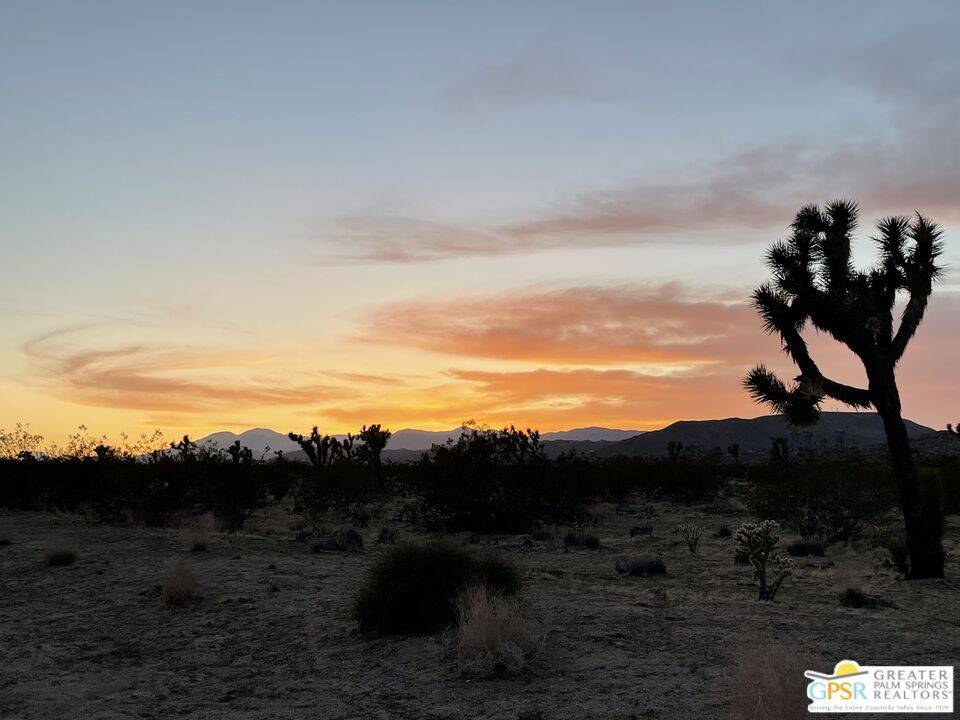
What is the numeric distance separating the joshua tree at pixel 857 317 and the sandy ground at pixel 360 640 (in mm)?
1419

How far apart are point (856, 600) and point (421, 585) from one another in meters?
6.53

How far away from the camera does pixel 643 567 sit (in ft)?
48.2

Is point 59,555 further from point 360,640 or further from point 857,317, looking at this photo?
point 857,317

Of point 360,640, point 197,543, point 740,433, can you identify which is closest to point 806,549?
point 360,640

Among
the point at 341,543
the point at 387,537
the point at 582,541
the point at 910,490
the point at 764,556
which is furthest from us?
the point at 387,537

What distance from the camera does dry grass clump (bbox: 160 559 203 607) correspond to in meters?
11.5

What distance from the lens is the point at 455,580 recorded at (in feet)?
32.8

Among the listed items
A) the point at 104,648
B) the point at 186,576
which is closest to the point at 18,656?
the point at 104,648

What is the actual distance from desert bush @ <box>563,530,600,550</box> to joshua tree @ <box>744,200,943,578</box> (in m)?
5.66

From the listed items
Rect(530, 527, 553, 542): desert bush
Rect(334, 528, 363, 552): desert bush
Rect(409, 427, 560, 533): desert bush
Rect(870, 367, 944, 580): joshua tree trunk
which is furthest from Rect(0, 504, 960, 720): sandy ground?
Rect(409, 427, 560, 533): desert bush

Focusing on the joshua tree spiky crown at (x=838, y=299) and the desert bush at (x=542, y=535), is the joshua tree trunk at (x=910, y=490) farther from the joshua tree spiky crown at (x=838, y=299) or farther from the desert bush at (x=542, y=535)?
the desert bush at (x=542, y=535)

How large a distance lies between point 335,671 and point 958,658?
6636mm

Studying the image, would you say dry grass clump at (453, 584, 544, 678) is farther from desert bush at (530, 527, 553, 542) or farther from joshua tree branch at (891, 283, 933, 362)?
desert bush at (530, 527, 553, 542)

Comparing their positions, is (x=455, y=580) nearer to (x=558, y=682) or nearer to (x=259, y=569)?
(x=558, y=682)
